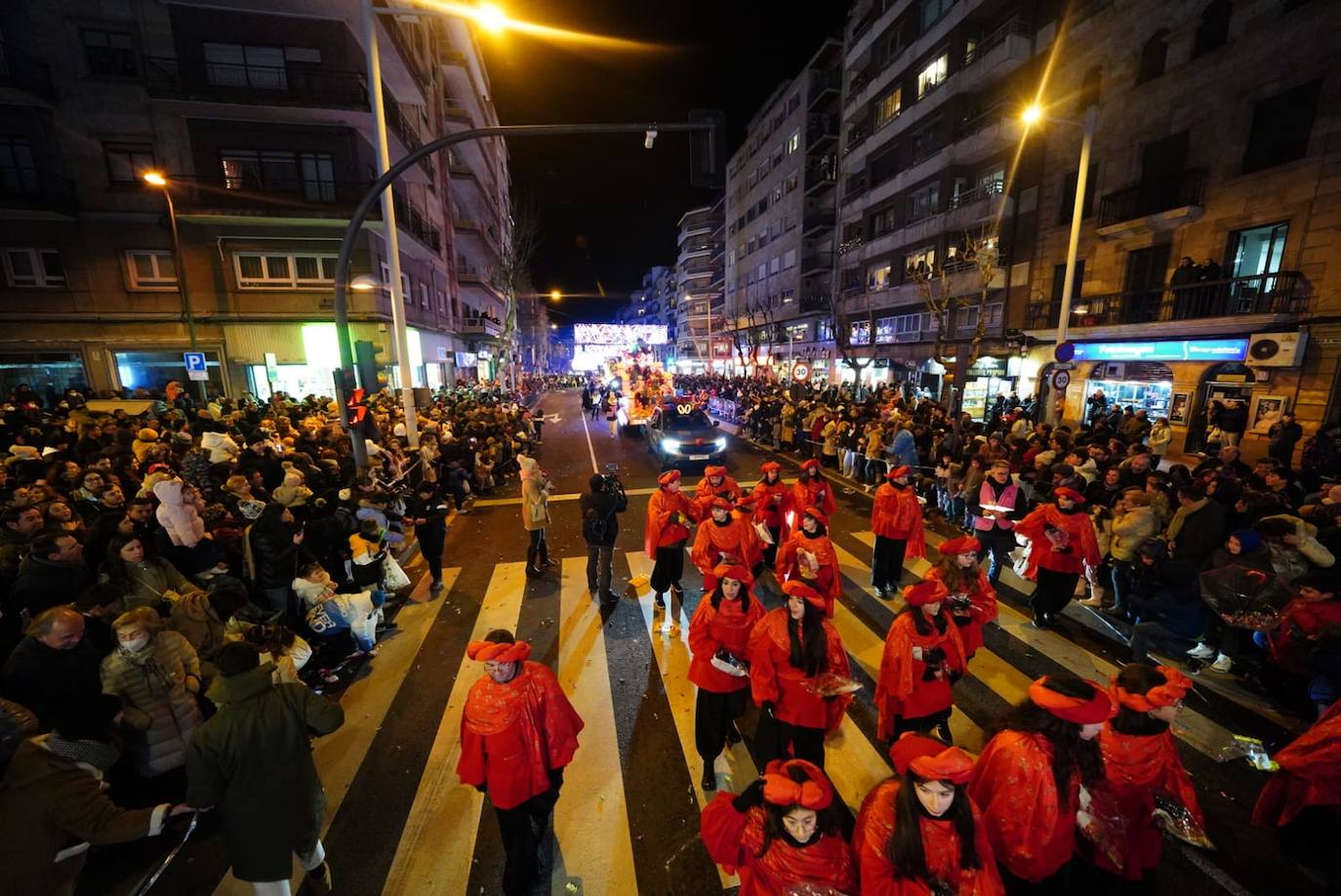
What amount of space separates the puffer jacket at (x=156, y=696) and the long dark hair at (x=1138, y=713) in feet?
19.0

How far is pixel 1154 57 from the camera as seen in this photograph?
1570 cm

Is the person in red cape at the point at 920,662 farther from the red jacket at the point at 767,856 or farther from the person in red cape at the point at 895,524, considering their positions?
the person in red cape at the point at 895,524

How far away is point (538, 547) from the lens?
809 centimetres

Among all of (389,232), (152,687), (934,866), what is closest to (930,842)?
(934,866)

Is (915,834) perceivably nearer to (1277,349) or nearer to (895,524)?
(895,524)

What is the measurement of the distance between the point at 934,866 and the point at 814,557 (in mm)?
3166

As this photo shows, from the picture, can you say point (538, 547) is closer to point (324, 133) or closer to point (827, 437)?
point (827, 437)

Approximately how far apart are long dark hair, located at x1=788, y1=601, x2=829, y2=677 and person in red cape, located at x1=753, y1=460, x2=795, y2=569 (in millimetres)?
3751

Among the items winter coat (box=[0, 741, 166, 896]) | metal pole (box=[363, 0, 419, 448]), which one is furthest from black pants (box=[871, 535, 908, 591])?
metal pole (box=[363, 0, 419, 448])

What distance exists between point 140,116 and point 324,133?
19.0 feet

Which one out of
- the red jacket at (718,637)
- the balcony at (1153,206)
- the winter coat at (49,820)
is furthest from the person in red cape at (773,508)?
the balcony at (1153,206)

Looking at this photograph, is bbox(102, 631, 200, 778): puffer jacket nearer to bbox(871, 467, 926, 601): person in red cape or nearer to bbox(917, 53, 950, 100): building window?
bbox(871, 467, 926, 601): person in red cape

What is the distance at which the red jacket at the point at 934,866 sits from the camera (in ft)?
7.63

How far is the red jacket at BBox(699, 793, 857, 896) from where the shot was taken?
2.35 metres
